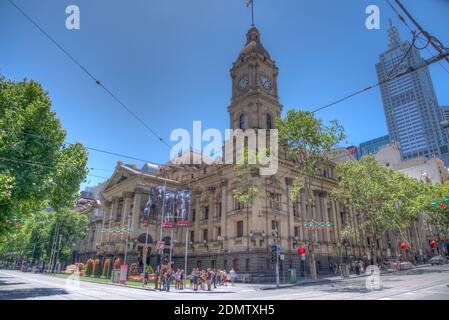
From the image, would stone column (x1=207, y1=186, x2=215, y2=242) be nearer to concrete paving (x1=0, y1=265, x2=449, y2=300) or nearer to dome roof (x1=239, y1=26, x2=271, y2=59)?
concrete paving (x1=0, y1=265, x2=449, y2=300)

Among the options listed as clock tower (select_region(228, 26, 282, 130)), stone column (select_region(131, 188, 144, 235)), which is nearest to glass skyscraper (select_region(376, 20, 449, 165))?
clock tower (select_region(228, 26, 282, 130))

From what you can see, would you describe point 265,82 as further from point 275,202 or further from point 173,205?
point 173,205

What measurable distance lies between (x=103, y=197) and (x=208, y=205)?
1098 inches

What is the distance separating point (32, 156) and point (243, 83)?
36079 millimetres

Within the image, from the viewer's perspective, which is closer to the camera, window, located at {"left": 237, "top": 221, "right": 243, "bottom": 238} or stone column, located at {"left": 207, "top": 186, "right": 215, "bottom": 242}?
window, located at {"left": 237, "top": 221, "right": 243, "bottom": 238}

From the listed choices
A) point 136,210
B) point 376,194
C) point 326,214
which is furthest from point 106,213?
point 376,194

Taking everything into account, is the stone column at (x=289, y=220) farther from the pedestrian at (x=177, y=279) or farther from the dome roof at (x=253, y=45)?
the dome roof at (x=253, y=45)

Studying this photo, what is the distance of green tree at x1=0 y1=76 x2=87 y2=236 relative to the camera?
1895 centimetres

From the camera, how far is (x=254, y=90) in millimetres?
47406

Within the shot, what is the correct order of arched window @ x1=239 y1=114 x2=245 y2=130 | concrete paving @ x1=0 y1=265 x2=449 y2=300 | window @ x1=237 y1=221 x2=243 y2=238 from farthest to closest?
arched window @ x1=239 y1=114 x2=245 y2=130 < window @ x1=237 y1=221 x2=243 y2=238 < concrete paving @ x1=0 y1=265 x2=449 y2=300

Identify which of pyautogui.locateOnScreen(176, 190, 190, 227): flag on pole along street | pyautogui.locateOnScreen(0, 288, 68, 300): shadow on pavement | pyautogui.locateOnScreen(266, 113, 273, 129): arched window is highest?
pyautogui.locateOnScreen(266, 113, 273, 129): arched window

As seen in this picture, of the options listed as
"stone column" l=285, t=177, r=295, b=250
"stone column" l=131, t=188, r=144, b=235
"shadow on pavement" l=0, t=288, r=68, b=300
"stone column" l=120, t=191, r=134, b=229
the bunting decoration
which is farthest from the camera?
"stone column" l=120, t=191, r=134, b=229

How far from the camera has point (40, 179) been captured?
20594 millimetres
